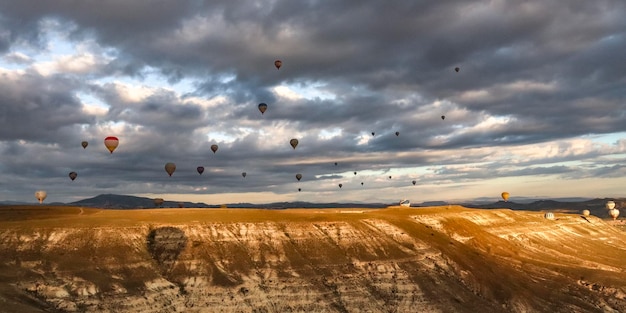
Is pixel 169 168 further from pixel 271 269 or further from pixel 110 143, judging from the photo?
pixel 271 269

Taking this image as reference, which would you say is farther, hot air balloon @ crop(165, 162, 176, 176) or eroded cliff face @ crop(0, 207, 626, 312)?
hot air balloon @ crop(165, 162, 176, 176)

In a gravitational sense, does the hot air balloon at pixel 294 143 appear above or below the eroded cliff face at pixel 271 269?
above

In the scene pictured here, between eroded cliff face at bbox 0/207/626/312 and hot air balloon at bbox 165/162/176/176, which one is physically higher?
hot air balloon at bbox 165/162/176/176

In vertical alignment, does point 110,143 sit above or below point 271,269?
above

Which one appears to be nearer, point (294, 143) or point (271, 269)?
point (271, 269)

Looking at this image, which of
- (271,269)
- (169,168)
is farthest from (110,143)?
(271,269)

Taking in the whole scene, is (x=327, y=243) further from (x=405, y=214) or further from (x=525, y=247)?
(x=525, y=247)

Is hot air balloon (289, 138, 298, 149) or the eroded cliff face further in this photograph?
hot air balloon (289, 138, 298, 149)

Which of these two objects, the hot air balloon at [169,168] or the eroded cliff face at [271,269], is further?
the hot air balloon at [169,168]

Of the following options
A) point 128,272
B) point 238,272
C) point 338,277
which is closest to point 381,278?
point 338,277

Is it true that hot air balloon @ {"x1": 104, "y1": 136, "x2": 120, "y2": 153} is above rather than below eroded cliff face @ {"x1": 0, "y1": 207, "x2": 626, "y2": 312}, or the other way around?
above
